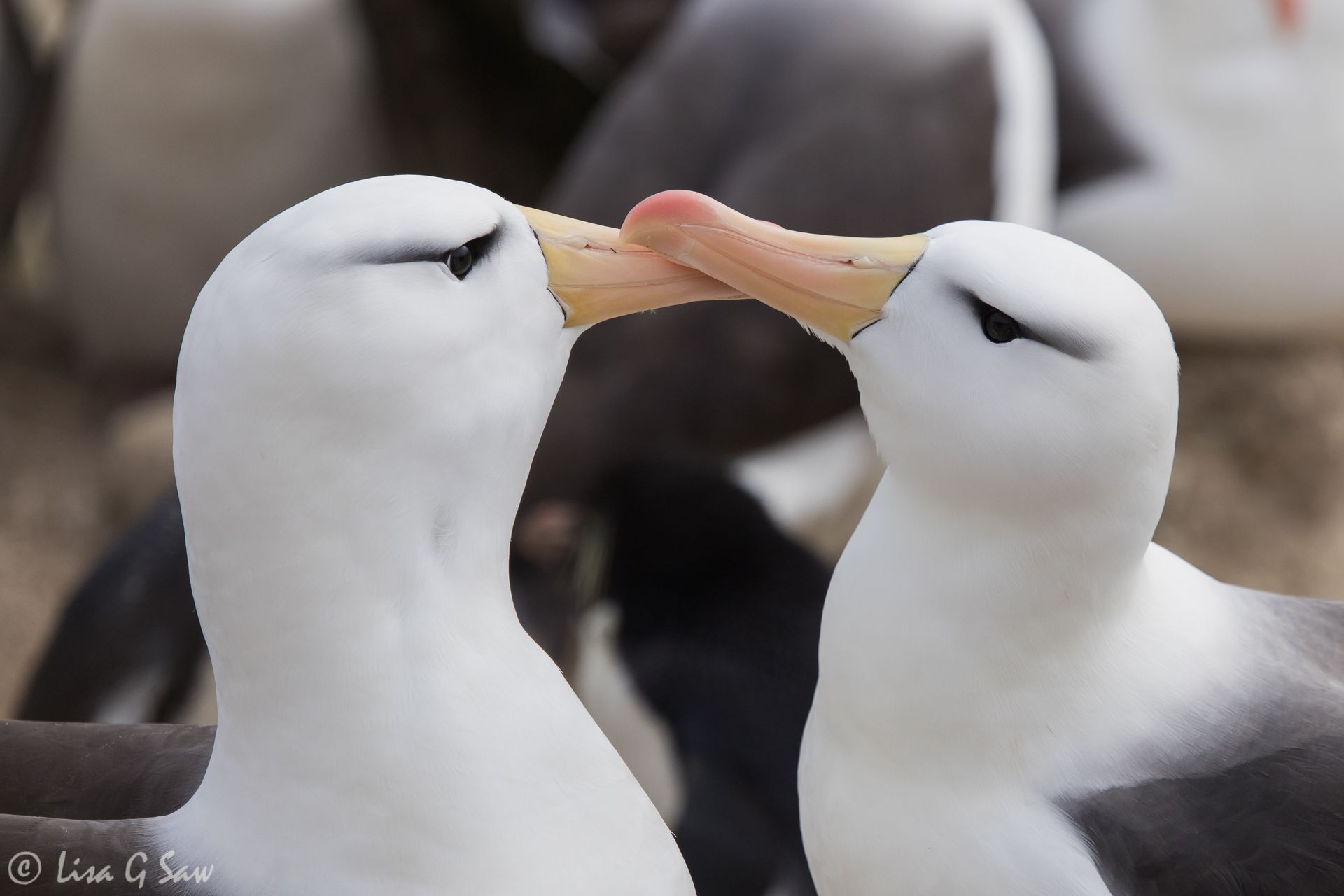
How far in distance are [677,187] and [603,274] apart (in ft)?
5.88

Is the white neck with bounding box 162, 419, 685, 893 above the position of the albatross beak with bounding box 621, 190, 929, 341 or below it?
below

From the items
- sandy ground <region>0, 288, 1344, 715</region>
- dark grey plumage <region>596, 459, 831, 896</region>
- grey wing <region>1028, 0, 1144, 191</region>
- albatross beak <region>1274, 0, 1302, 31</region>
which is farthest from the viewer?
grey wing <region>1028, 0, 1144, 191</region>

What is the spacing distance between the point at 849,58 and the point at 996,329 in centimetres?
210

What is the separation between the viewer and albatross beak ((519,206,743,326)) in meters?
1.54

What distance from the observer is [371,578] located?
1.38 m

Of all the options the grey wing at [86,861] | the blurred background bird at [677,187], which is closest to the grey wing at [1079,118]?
the blurred background bird at [677,187]

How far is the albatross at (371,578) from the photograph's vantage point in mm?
1325

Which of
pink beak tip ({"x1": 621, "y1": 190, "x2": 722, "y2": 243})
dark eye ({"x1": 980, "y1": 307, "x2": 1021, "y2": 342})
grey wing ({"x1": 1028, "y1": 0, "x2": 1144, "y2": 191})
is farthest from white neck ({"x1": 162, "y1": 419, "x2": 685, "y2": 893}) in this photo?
grey wing ({"x1": 1028, "y1": 0, "x2": 1144, "y2": 191})

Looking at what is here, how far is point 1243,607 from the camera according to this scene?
1753 mm

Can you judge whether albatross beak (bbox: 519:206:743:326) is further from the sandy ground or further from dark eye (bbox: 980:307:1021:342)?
the sandy ground

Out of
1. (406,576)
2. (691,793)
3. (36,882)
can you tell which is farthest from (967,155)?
(36,882)
